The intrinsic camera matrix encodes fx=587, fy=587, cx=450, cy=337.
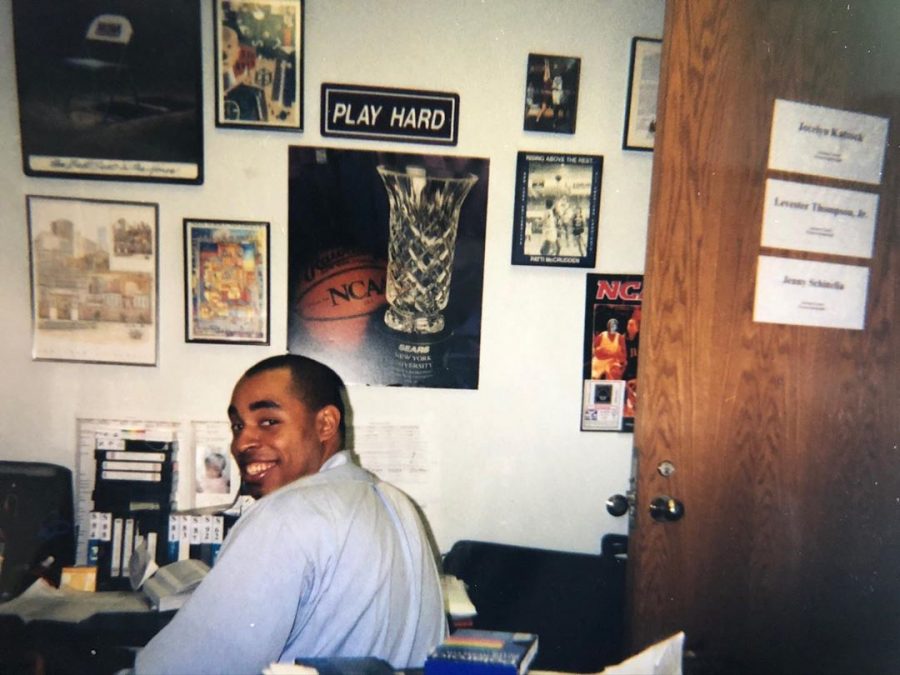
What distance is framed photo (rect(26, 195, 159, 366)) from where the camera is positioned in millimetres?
1829


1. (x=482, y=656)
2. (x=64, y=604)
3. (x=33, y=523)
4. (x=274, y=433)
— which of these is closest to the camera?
(x=482, y=656)

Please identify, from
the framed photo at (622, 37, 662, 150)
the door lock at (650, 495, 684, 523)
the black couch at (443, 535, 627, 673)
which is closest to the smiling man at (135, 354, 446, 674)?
the door lock at (650, 495, 684, 523)

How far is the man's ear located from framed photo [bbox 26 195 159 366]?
2.94 ft

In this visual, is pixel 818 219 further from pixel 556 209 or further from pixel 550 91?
pixel 550 91

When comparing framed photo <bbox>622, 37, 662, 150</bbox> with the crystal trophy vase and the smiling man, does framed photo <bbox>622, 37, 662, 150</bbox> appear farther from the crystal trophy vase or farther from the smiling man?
the smiling man

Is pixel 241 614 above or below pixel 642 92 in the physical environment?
below

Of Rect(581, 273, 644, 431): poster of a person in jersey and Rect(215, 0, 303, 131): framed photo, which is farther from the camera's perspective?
Rect(581, 273, 644, 431): poster of a person in jersey

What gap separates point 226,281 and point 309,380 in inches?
29.5

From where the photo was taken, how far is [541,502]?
1981 millimetres

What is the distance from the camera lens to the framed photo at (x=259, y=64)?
179cm

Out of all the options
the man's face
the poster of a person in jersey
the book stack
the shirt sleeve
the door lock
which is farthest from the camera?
the poster of a person in jersey

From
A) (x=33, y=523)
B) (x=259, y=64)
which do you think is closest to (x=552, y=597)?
(x=33, y=523)

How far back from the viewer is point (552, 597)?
1.79 metres

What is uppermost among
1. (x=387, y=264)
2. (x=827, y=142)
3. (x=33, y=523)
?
(x=827, y=142)
